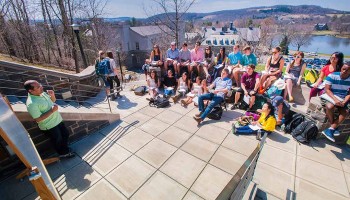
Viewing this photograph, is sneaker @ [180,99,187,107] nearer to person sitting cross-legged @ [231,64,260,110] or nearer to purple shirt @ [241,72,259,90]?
person sitting cross-legged @ [231,64,260,110]

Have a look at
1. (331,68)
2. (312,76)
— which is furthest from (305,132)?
(312,76)

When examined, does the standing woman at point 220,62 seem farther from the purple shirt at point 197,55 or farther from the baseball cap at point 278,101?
the baseball cap at point 278,101

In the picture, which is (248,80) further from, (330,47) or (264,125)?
(330,47)

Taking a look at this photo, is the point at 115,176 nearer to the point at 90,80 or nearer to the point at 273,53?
the point at 90,80

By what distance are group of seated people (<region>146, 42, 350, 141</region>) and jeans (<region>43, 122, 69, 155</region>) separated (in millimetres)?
→ 3216

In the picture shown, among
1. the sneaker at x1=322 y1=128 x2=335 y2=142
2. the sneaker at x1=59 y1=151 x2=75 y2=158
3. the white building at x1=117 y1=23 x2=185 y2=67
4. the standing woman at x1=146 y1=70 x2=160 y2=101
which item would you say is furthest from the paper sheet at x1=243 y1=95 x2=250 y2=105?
the white building at x1=117 y1=23 x2=185 y2=67

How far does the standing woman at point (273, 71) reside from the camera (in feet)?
17.6

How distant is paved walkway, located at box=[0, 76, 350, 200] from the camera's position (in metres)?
2.98

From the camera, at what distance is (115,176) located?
10.8 feet

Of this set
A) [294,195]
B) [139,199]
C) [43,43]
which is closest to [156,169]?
[139,199]

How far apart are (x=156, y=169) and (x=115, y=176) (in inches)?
31.4

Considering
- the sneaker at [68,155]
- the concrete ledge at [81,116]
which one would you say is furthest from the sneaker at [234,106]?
the sneaker at [68,155]

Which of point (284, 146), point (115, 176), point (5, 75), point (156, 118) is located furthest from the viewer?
point (156, 118)

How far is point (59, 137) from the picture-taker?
354 centimetres
